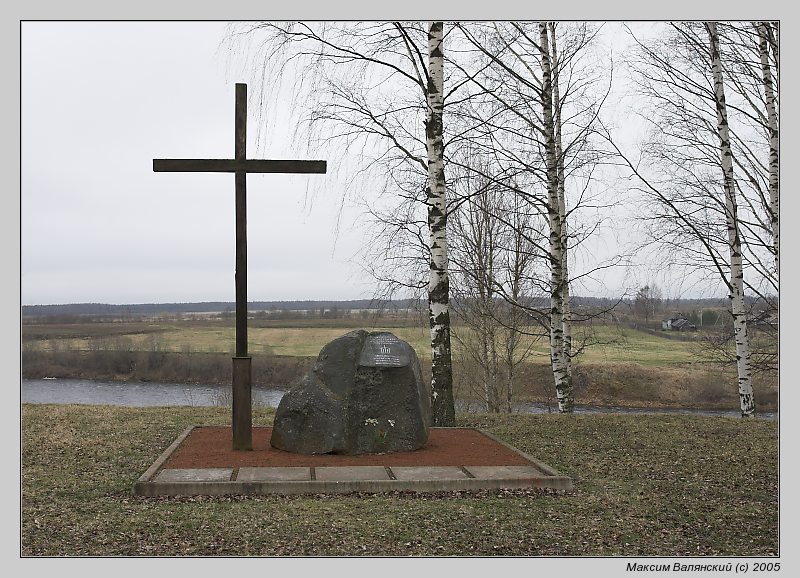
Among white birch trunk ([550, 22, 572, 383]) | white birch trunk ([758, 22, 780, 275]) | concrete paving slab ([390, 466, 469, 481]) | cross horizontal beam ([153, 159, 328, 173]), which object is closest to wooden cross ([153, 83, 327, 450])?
cross horizontal beam ([153, 159, 328, 173])

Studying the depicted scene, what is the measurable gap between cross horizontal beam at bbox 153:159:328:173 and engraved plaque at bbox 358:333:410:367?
2191 millimetres

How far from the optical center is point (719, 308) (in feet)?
47.2

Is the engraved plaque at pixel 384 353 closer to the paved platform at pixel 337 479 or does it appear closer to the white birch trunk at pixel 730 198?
the paved platform at pixel 337 479

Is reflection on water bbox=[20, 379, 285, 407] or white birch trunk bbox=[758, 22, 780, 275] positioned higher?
white birch trunk bbox=[758, 22, 780, 275]

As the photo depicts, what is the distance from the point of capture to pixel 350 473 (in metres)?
7.91

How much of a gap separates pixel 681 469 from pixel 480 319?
11.5m

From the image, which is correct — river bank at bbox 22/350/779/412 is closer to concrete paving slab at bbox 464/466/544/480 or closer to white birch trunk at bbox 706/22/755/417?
white birch trunk at bbox 706/22/755/417

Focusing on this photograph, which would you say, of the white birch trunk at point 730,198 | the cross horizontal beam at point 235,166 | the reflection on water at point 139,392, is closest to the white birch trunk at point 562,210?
the white birch trunk at point 730,198

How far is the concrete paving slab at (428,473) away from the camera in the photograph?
7766 millimetres

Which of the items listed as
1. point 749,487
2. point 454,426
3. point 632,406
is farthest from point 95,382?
point 749,487

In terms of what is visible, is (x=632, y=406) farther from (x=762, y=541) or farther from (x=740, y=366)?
(x=762, y=541)

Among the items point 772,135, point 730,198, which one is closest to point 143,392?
point 730,198

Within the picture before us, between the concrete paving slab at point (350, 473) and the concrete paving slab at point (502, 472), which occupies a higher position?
the concrete paving slab at point (350, 473)

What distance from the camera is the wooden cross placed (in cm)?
910
